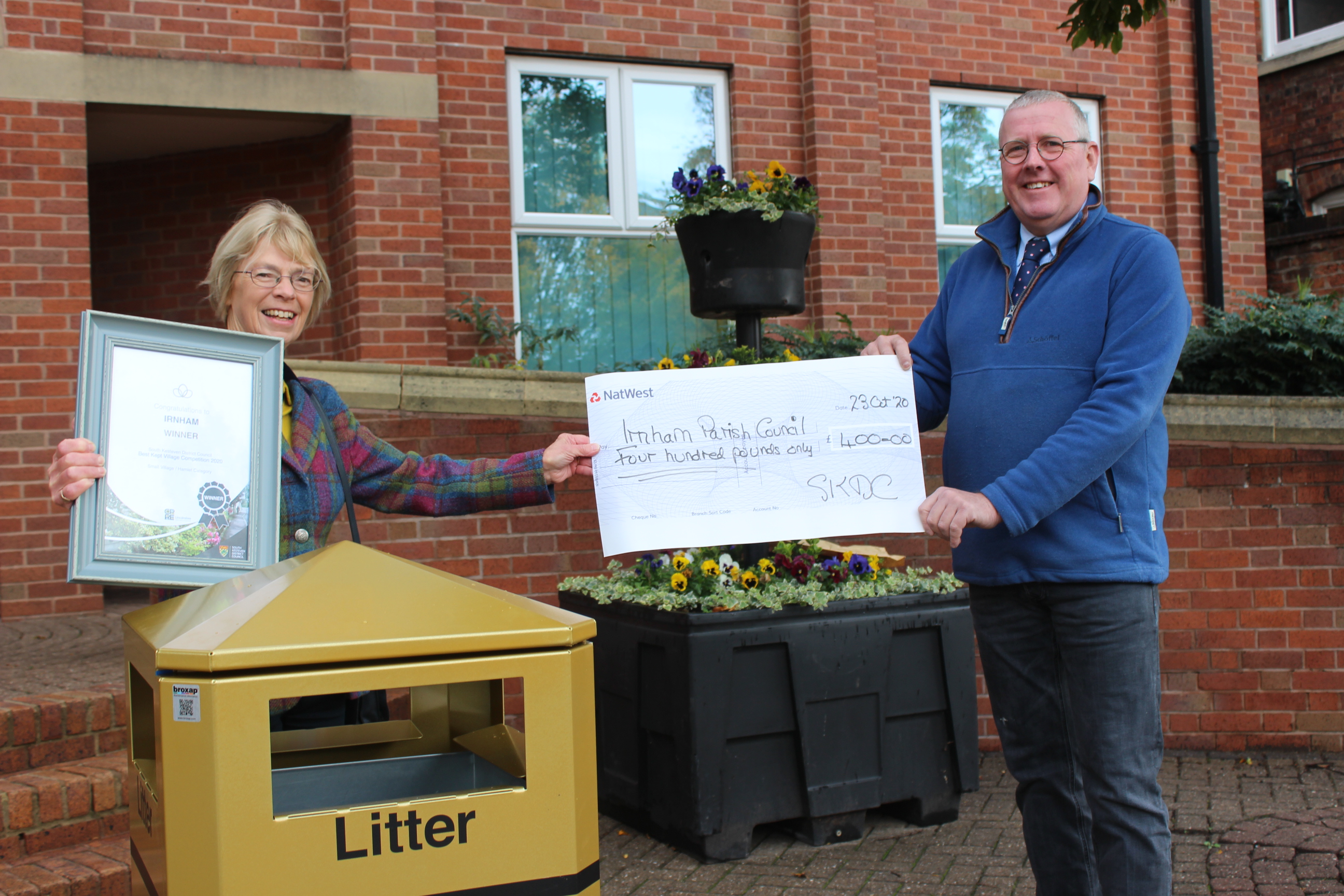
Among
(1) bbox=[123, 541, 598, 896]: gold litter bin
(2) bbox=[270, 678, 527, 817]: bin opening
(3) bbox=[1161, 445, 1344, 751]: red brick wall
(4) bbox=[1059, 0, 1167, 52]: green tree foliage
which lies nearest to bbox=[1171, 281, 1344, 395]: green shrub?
(3) bbox=[1161, 445, 1344, 751]: red brick wall

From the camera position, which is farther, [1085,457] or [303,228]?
[303,228]

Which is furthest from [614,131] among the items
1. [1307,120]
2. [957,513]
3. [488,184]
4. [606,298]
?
[1307,120]

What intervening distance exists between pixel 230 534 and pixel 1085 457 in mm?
1621

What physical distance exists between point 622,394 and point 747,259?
1494 millimetres

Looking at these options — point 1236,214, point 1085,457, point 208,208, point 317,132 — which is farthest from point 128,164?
point 1236,214

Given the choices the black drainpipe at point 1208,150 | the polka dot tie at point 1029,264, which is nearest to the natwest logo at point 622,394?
the polka dot tie at point 1029,264

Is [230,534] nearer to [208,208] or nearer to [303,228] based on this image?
[303,228]

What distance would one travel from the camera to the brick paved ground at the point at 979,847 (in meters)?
3.32

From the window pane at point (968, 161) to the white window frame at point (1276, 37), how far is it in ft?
18.1

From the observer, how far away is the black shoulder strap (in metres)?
2.21

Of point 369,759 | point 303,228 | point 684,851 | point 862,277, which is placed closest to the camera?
point 369,759

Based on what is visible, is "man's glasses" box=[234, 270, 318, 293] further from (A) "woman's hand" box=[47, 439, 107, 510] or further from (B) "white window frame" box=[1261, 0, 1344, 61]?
(B) "white window frame" box=[1261, 0, 1344, 61]

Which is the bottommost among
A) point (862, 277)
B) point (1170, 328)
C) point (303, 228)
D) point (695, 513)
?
point (695, 513)

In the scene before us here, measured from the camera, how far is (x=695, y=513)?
2500mm
